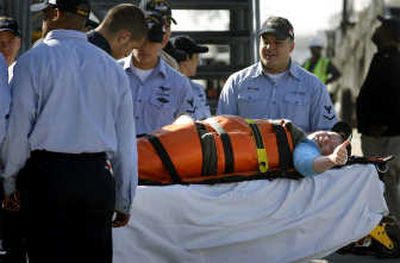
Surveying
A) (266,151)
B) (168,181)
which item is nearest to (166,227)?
(168,181)

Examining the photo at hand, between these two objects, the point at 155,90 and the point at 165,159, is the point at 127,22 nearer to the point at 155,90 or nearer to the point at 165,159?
the point at 165,159

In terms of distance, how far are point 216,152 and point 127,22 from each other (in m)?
1.17

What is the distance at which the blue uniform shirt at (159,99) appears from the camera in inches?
250

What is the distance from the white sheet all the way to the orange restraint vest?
0.25 ft

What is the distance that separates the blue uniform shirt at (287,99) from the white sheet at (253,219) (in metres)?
0.59

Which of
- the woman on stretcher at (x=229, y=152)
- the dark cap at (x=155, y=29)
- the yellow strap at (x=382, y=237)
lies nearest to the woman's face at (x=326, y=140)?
the woman on stretcher at (x=229, y=152)

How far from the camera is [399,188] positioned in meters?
7.91

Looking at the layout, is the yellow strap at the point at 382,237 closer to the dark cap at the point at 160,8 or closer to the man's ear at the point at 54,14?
the dark cap at the point at 160,8

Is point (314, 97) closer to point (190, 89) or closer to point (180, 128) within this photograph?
point (190, 89)

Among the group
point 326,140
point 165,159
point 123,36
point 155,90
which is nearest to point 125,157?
point 123,36

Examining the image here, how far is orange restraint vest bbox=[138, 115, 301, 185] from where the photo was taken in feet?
18.0

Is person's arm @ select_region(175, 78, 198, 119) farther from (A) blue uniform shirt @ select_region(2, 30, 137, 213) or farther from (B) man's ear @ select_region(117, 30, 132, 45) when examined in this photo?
(A) blue uniform shirt @ select_region(2, 30, 137, 213)

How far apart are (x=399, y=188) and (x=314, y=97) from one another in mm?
1785

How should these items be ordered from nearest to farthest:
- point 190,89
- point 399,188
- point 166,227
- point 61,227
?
1. point 61,227
2. point 166,227
3. point 190,89
4. point 399,188
